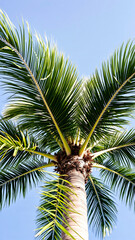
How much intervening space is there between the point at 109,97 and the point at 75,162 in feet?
3.93

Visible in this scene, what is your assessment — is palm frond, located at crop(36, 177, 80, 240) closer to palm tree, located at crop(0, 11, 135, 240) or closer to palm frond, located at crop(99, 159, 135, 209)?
palm tree, located at crop(0, 11, 135, 240)

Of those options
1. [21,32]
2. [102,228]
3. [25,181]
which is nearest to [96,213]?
[102,228]

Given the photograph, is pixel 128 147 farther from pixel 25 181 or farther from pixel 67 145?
pixel 25 181

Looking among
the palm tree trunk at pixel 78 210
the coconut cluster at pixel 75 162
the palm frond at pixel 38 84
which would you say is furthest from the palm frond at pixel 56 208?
the palm frond at pixel 38 84

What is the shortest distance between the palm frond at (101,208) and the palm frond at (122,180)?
1.01ft

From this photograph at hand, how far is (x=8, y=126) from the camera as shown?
4227 millimetres

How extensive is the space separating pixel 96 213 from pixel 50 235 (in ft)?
4.01

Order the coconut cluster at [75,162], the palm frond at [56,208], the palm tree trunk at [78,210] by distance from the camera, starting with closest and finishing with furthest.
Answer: the palm frond at [56,208] < the palm tree trunk at [78,210] < the coconut cluster at [75,162]

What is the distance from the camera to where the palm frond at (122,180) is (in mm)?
4867

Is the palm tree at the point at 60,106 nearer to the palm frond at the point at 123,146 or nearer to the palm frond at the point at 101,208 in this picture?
the palm frond at the point at 123,146

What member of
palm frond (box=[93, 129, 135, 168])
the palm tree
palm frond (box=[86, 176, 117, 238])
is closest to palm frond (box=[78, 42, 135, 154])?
the palm tree

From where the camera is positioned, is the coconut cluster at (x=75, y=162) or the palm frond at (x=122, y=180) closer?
the coconut cluster at (x=75, y=162)

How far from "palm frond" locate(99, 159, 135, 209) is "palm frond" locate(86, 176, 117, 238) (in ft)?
1.01

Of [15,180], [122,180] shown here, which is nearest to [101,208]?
[122,180]
